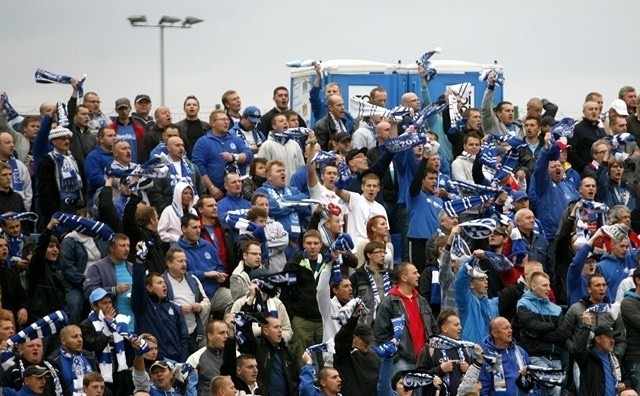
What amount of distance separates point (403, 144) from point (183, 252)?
150 inches

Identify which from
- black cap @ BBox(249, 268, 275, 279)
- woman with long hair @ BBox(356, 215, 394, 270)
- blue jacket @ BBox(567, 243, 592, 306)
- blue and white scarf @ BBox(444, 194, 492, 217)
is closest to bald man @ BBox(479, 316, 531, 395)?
A: woman with long hair @ BBox(356, 215, 394, 270)

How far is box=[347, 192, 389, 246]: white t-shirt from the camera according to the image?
21500mm

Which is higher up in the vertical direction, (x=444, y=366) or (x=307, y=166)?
(x=307, y=166)

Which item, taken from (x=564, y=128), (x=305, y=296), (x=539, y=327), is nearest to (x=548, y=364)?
(x=539, y=327)

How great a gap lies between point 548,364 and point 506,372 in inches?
34.4

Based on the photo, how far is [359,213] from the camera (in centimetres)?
2159

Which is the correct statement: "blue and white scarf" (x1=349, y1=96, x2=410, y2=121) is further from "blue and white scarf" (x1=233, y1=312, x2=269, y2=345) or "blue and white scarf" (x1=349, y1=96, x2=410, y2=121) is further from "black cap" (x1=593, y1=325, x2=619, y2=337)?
"blue and white scarf" (x1=233, y1=312, x2=269, y2=345)

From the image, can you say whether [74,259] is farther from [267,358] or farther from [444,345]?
[444,345]

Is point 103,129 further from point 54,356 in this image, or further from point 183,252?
point 54,356

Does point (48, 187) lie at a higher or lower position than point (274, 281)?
higher

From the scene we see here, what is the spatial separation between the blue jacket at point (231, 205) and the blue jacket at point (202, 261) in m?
0.89

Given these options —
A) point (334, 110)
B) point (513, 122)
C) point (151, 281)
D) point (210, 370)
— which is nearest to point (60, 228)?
point (151, 281)

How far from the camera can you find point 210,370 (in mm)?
18359

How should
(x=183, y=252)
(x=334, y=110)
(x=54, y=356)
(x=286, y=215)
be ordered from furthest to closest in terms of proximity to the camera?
(x=334, y=110), (x=286, y=215), (x=183, y=252), (x=54, y=356)
